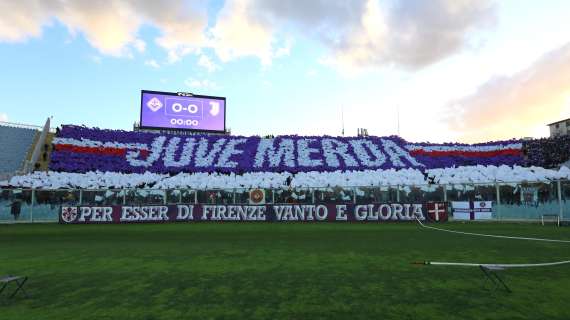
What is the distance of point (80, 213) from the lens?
26984mm

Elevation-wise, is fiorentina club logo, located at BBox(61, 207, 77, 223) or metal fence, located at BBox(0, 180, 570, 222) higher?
metal fence, located at BBox(0, 180, 570, 222)

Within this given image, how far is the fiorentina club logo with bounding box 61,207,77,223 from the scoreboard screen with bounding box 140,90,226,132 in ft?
67.5

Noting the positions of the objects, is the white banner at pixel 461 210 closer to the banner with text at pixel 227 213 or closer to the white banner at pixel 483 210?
the white banner at pixel 483 210

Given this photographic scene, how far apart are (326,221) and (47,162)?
3068 centimetres

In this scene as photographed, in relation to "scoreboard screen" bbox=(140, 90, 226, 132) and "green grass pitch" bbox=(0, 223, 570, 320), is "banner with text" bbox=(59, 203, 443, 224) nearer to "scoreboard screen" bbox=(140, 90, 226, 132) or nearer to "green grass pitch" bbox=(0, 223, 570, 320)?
"green grass pitch" bbox=(0, 223, 570, 320)

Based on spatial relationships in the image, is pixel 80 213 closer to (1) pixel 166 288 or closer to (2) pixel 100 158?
(2) pixel 100 158

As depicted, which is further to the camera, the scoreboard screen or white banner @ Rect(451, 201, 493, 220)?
the scoreboard screen

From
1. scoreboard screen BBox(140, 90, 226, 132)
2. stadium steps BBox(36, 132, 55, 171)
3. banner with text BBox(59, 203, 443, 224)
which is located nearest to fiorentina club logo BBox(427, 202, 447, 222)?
banner with text BBox(59, 203, 443, 224)

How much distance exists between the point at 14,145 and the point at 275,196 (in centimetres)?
3132

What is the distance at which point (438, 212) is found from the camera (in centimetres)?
2498

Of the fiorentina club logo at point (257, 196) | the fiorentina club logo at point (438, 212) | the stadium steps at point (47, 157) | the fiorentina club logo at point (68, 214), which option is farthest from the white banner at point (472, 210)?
the stadium steps at point (47, 157)

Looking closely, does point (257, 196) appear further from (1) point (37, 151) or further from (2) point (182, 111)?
(1) point (37, 151)

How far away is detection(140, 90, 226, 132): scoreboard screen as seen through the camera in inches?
1839

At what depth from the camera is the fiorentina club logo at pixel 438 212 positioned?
81.8 ft
